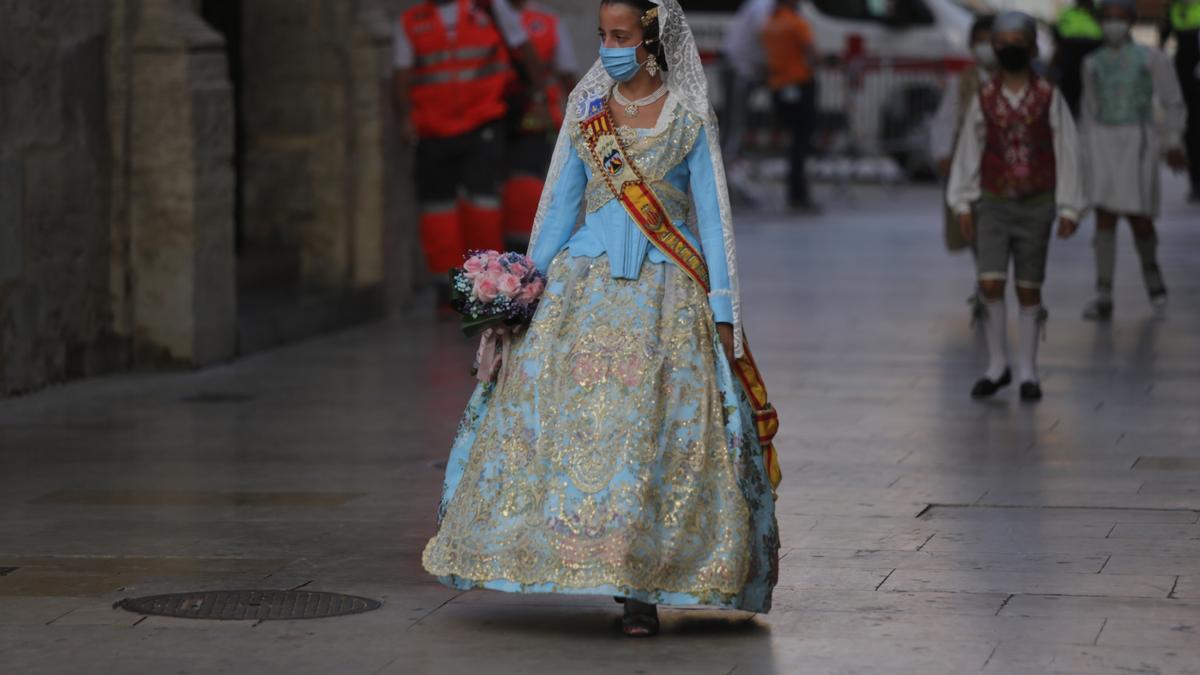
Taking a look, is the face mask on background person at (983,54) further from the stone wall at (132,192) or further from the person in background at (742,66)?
the person in background at (742,66)

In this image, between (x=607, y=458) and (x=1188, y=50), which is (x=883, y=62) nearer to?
Result: (x=1188, y=50)

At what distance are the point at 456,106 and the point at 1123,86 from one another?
13.0 ft

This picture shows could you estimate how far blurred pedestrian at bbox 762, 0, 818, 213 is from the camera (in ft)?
79.0

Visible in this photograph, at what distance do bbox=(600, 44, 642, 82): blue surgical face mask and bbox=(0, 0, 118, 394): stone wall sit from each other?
16.9 ft

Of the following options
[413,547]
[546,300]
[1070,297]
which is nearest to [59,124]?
[413,547]

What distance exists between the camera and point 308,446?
10.5 meters

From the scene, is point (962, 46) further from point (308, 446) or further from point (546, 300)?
point (546, 300)

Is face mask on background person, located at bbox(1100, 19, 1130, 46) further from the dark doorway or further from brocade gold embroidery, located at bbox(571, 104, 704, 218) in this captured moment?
brocade gold embroidery, located at bbox(571, 104, 704, 218)

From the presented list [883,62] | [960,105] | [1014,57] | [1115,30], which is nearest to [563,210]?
[1014,57]

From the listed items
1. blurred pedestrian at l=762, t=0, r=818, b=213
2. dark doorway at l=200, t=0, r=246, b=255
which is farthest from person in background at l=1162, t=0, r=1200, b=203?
dark doorway at l=200, t=0, r=246, b=255

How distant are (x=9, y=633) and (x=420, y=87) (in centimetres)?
888

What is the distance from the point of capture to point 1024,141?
11.6 metres

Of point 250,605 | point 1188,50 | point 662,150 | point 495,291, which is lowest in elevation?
point 1188,50

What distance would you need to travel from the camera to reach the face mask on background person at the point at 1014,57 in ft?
37.6
